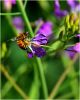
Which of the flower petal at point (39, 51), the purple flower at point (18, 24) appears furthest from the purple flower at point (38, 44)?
the purple flower at point (18, 24)

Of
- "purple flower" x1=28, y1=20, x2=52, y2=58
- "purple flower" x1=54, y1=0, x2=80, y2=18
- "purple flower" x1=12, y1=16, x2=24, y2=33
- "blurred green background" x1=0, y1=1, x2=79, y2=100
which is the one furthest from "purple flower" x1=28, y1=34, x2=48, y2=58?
"purple flower" x1=12, y1=16, x2=24, y2=33

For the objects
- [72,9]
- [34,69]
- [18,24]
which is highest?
[72,9]

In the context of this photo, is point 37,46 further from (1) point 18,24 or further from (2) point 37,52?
(1) point 18,24

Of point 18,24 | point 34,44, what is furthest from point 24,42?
point 18,24

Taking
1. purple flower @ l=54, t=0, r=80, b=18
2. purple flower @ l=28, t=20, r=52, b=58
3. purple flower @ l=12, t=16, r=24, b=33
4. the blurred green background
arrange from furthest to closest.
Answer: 1. purple flower @ l=12, t=16, r=24, b=33
2. the blurred green background
3. purple flower @ l=54, t=0, r=80, b=18
4. purple flower @ l=28, t=20, r=52, b=58

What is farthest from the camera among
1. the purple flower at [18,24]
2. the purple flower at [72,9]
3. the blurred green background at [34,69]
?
the purple flower at [18,24]

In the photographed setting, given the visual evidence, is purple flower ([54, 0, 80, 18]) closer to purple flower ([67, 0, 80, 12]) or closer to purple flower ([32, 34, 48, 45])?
purple flower ([67, 0, 80, 12])

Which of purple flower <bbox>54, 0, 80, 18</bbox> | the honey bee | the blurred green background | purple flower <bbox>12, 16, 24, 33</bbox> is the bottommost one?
the blurred green background

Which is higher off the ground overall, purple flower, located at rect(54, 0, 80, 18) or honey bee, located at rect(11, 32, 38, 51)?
honey bee, located at rect(11, 32, 38, 51)

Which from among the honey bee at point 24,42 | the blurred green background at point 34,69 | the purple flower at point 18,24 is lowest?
the blurred green background at point 34,69

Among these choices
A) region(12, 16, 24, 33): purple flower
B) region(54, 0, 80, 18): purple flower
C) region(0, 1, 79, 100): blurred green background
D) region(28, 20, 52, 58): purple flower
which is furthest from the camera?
region(12, 16, 24, 33): purple flower

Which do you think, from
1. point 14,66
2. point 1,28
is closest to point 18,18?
point 14,66

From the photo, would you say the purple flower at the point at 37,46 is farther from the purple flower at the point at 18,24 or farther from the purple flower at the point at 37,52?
the purple flower at the point at 18,24
